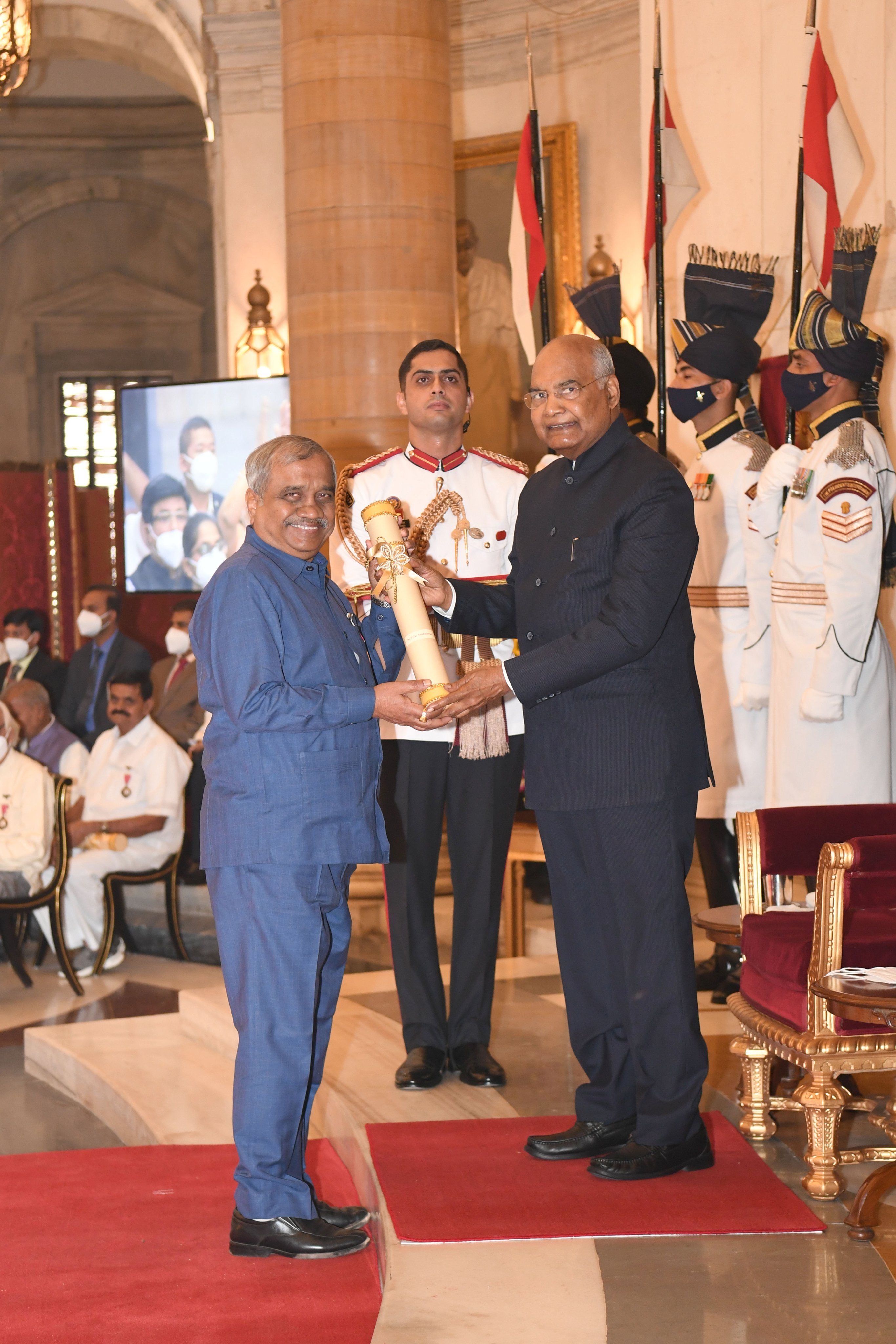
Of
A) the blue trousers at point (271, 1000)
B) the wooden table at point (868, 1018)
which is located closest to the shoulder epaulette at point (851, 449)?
the wooden table at point (868, 1018)

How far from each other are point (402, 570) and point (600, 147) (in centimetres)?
818

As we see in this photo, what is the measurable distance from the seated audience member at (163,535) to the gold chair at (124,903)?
10.9 ft

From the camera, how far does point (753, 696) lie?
518 centimetres

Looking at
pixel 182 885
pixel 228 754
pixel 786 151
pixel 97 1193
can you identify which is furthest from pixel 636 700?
pixel 182 885

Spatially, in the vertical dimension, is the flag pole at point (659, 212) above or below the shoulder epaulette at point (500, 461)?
above

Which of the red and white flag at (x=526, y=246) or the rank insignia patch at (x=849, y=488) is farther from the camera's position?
the red and white flag at (x=526, y=246)

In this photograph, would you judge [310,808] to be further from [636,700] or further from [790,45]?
[790,45]

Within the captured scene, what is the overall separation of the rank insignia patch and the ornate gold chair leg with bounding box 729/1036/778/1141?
159 centimetres

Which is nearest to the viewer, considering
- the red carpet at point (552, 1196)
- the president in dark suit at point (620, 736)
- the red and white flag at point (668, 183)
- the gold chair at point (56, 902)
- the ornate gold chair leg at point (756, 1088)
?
the red carpet at point (552, 1196)

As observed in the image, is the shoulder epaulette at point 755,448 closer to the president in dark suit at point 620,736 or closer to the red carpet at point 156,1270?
the president in dark suit at point 620,736

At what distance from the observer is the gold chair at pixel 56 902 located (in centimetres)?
729

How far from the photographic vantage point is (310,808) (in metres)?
3.13

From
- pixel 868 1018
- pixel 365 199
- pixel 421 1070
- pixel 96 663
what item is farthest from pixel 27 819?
pixel 868 1018

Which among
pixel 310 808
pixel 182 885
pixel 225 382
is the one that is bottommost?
pixel 182 885
